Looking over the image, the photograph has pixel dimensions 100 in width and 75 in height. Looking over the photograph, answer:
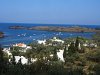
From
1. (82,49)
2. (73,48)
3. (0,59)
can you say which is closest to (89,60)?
(73,48)

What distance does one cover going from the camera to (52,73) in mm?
17422

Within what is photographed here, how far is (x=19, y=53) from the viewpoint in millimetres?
41344

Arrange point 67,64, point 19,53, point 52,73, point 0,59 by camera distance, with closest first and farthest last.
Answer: point 52,73
point 0,59
point 67,64
point 19,53

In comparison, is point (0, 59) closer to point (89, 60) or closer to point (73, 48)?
point (89, 60)

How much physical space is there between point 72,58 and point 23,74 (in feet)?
68.6

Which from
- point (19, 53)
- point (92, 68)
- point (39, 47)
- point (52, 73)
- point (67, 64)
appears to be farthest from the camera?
point (39, 47)

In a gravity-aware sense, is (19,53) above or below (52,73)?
below

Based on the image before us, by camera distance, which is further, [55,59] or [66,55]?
[66,55]

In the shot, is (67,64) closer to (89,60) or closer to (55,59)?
(55,59)

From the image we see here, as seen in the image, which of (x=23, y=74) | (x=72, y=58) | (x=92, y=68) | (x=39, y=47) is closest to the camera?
(x=23, y=74)

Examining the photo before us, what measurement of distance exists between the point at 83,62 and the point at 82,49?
37.9 feet

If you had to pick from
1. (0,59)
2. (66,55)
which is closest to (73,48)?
(66,55)

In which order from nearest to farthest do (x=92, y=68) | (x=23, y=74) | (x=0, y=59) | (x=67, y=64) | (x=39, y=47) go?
(x=23, y=74) → (x=0, y=59) → (x=92, y=68) → (x=67, y=64) → (x=39, y=47)

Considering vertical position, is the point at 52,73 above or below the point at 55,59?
above
